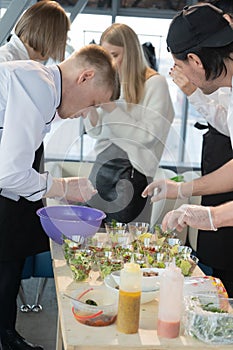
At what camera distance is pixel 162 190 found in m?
2.36

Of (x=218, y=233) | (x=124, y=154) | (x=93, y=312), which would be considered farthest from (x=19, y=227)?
(x=93, y=312)

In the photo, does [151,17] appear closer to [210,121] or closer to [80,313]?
[210,121]

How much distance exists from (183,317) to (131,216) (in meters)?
0.65

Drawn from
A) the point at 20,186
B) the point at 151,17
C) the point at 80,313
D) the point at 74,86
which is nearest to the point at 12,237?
the point at 20,186

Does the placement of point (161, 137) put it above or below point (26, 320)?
above

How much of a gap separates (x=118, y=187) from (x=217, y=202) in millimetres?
552

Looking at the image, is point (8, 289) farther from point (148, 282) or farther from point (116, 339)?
→ point (116, 339)

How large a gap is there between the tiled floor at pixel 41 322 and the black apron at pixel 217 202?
0.90m

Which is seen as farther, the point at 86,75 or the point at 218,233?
the point at 218,233

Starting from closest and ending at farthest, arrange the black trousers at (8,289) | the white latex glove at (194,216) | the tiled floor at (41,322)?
the white latex glove at (194,216) → the black trousers at (8,289) → the tiled floor at (41,322)

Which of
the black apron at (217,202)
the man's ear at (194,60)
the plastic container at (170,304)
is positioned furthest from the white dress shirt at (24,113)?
the black apron at (217,202)

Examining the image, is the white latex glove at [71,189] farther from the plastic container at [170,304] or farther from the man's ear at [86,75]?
the plastic container at [170,304]

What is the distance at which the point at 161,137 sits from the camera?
7.57 ft

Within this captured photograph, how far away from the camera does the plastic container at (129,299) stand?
168cm
